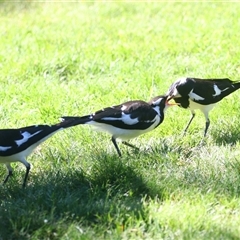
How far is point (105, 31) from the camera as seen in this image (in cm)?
1005

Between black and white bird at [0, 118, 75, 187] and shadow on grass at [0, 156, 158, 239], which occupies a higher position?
black and white bird at [0, 118, 75, 187]

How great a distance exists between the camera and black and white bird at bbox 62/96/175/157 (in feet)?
18.9

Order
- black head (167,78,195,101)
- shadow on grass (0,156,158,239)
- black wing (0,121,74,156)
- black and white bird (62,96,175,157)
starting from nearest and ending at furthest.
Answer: shadow on grass (0,156,158,239), black wing (0,121,74,156), black and white bird (62,96,175,157), black head (167,78,195,101)

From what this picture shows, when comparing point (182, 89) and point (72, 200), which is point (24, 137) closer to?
point (72, 200)

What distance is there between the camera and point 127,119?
5832 mm

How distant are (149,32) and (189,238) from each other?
19.2 ft

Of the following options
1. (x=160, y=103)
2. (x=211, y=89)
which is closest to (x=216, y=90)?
(x=211, y=89)

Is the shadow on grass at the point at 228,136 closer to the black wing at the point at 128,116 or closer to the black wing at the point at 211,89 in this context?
the black wing at the point at 211,89

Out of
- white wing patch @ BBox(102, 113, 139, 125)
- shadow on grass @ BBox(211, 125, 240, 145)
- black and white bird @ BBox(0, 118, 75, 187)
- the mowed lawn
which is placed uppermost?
black and white bird @ BBox(0, 118, 75, 187)

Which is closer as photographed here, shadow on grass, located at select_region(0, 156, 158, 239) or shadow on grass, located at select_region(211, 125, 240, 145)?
shadow on grass, located at select_region(0, 156, 158, 239)

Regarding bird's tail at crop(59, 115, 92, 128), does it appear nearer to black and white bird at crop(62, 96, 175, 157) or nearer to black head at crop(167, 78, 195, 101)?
black and white bird at crop(62, 96, 175, 157)

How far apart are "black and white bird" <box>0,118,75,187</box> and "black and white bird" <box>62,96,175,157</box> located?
1.17 ft

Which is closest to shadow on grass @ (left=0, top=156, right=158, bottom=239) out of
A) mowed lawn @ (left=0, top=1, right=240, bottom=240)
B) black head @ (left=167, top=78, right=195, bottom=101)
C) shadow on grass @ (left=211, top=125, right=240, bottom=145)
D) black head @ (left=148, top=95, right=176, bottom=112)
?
mowed lawn @ (left=0, top=1, right=240, bottom=240)

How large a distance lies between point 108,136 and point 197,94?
0.94m
